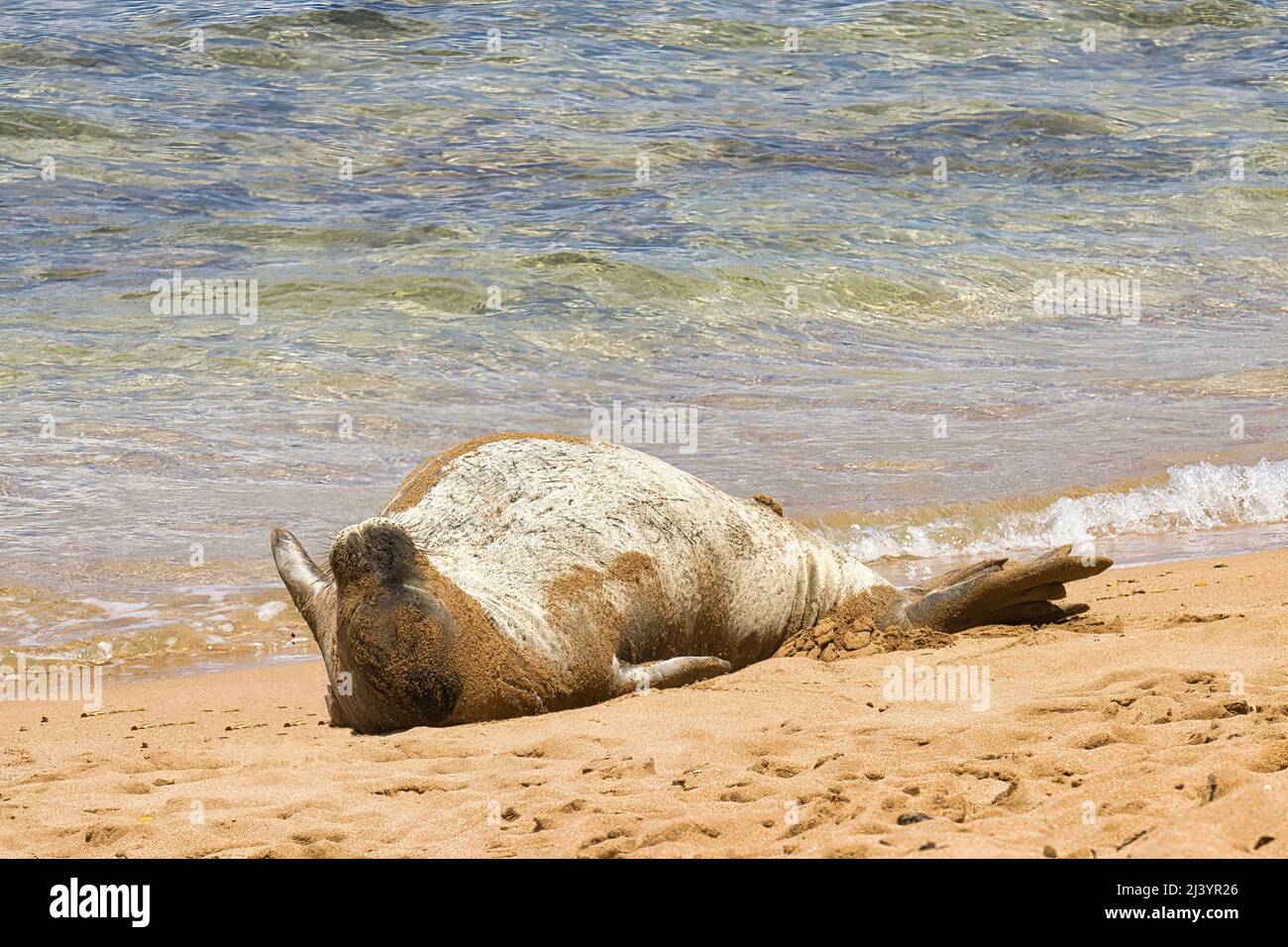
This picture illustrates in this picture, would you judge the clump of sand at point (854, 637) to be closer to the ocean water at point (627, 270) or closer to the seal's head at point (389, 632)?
the ocean water at point (627, 270)

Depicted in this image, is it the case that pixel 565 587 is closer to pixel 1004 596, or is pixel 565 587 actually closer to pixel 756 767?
pixel 756 767

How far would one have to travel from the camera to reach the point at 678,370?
10.3m

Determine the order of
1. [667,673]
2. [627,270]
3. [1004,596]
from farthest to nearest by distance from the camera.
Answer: [627,270]
[1004,596]
[667,673]

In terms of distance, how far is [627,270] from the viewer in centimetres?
1253

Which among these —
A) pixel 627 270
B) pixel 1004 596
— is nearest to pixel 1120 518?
pixel 1004 596

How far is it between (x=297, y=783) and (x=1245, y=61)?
23031 millimetres

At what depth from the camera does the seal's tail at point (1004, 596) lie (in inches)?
218

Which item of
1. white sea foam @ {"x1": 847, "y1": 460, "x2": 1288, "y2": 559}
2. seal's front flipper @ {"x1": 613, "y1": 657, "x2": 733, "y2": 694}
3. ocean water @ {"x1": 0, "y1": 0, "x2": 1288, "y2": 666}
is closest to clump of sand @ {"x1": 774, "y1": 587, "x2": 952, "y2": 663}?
seal's front flipper @ {"x1": 613, "y1": 657, "x2": 733, "y2": 694}

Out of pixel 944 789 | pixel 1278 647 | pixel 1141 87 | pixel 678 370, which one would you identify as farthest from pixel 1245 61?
pixel 944 789

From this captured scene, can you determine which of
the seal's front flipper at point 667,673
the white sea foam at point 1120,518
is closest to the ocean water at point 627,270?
the white sea foam at point 1120,518

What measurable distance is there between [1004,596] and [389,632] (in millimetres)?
2307

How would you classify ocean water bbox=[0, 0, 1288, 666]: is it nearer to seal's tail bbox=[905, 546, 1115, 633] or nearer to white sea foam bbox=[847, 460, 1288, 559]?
white sea foam bbox=[847, 460, 1288, 559]

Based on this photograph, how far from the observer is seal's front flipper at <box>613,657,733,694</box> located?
4879 millimetres

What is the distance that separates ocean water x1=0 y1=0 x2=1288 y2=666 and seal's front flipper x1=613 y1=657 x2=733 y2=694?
187 cm
